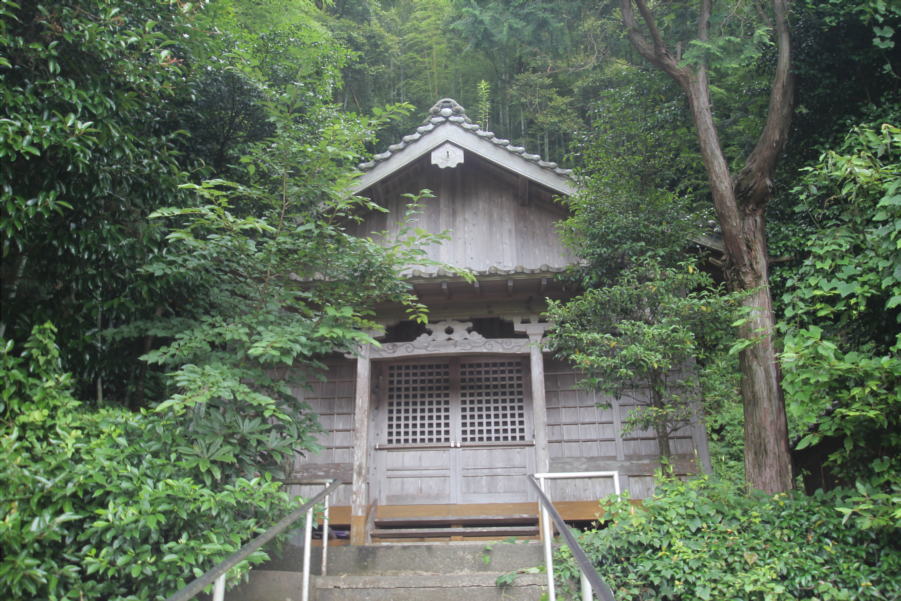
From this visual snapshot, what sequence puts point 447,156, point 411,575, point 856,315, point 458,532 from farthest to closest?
1. point 447,156
2. point 458,532
3. point 411,575
4. point 856,315

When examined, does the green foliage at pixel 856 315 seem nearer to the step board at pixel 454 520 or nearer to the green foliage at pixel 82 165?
the step board at pixel 454 520

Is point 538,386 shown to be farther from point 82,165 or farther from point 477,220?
point 82,165

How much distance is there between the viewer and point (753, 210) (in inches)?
250

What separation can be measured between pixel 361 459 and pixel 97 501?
3371 millimetres

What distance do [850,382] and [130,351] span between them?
5775 millimetres

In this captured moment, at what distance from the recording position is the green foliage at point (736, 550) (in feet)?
13.5

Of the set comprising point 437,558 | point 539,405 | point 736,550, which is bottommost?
point 437,558

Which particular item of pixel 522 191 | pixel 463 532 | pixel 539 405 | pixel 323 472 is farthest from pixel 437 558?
pixel 522 191

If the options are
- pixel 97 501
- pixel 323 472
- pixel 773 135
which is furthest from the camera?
pixel 323 472

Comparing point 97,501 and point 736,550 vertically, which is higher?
point 97,501

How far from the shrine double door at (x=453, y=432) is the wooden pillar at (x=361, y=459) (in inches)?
26.1

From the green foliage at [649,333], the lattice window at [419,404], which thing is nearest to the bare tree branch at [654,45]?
the green foliage at [649,333]

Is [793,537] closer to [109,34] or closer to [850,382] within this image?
[850,382]

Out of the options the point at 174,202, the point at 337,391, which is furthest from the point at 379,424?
the point at 174,202
